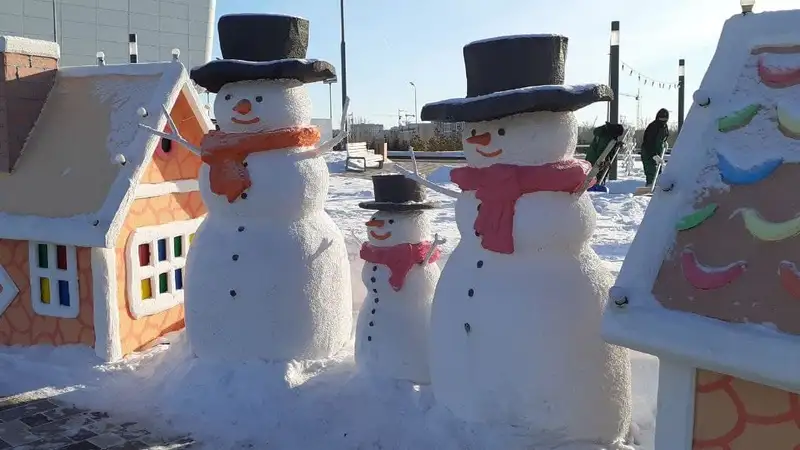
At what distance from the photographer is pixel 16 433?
466cm

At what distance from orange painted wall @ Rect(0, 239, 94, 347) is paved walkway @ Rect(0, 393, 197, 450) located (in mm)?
733

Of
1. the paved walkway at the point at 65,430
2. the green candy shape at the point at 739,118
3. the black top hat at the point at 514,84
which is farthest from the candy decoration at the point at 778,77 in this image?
the paved walkway at the point at 65,430

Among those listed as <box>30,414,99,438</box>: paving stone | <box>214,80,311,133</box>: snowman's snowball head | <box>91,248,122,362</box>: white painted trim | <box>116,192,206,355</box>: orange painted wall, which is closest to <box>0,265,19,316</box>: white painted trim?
<box>91,248,122,362</box>: white painted trim

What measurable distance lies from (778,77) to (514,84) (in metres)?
1.26

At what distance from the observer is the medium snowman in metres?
4.97

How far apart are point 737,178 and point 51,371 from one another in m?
5.01

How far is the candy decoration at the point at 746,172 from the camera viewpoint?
2.95m

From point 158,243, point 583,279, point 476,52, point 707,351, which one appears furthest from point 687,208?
point 158,243

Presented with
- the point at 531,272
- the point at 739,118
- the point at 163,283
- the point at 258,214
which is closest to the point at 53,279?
the point at 163,283

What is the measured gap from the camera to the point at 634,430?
13.8 ft

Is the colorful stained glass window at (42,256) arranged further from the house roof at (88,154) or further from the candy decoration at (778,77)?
the candy decoration at (778,77)

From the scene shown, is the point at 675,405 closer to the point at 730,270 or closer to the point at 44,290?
the point at 730,270

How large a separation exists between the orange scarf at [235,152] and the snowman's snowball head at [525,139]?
1551mm

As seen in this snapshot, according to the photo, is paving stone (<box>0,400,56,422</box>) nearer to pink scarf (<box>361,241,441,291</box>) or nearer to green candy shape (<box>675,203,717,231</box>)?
pink scarf (<box>361,241,441,291</box>)
